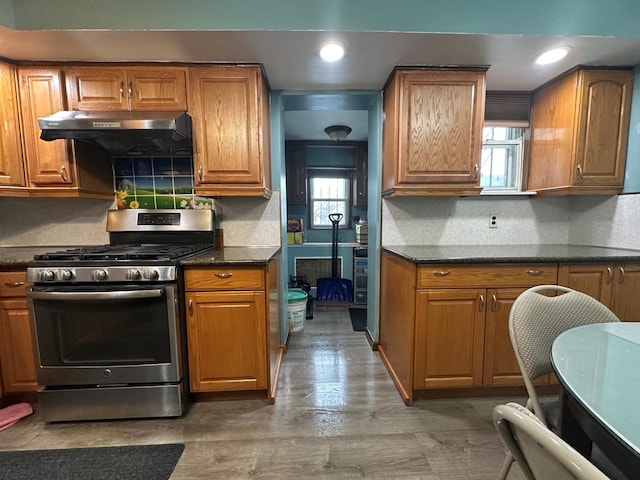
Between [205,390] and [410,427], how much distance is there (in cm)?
121

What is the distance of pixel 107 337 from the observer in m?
1.62

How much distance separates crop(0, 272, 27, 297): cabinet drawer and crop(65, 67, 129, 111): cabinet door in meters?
1.09

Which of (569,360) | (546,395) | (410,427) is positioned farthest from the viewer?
(546,395)

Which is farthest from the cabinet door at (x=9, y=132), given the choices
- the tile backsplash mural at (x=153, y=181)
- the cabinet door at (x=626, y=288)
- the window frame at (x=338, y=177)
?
the cabinet door at (x=626, y=288)

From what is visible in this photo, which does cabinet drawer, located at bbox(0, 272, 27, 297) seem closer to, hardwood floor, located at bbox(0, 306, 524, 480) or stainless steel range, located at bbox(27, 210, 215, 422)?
stainless steel range, located at bbox(27, 210, 215, 422)

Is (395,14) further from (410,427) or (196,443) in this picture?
(196,443)

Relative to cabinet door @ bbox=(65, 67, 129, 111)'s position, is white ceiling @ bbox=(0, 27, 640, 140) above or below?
above


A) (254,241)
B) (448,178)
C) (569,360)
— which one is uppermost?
(448,178)

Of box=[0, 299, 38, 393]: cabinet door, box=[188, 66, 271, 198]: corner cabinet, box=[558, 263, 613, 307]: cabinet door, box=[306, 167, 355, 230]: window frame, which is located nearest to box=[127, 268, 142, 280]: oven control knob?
box=[188, 66, 271, 198]: corner cabinet

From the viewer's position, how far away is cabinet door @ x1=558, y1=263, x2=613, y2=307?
1.75 meters

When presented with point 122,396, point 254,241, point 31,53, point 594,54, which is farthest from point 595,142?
point 31,53

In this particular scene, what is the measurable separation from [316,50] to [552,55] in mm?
1461

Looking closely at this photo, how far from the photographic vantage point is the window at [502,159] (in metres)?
2.39

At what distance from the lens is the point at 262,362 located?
1753 mm
